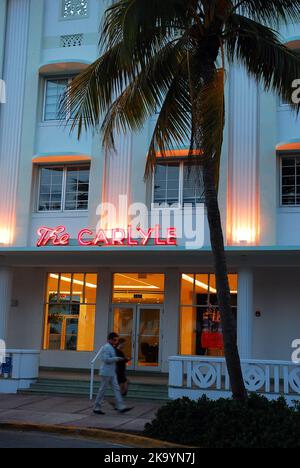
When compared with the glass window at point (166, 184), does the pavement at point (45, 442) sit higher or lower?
lower

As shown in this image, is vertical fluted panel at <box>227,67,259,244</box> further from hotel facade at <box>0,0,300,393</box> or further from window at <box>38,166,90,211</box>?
window at <box>38,166,90,211</box>

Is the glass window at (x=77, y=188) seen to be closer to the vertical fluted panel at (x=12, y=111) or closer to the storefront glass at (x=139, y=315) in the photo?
the vertical fluted panel at (x=12, y=111)

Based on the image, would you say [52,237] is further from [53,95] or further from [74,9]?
[74,9]

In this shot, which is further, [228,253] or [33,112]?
[33,112]

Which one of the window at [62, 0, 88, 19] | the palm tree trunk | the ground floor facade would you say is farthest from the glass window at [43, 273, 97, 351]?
the palm tree trunk

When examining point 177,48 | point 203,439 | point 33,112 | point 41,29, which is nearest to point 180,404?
point 203,439

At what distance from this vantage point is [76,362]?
19.7 m

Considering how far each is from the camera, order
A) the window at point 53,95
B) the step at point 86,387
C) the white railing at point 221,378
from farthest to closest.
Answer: the window at point 53,95, the step at point 86,387, the white railing at point 221,378

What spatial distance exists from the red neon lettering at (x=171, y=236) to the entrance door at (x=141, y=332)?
3.10 meters

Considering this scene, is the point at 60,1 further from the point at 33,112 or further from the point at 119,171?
the point at 119,171

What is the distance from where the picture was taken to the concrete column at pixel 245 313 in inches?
658

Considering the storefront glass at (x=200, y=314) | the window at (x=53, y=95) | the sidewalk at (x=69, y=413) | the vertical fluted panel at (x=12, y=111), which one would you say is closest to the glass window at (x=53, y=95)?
the window at (x=53, y=95)

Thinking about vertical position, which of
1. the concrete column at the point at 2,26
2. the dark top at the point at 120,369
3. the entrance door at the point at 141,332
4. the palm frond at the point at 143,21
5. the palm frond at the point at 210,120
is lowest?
the dark top at the point at 120,369

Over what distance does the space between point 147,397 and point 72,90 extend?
815 centimetres
